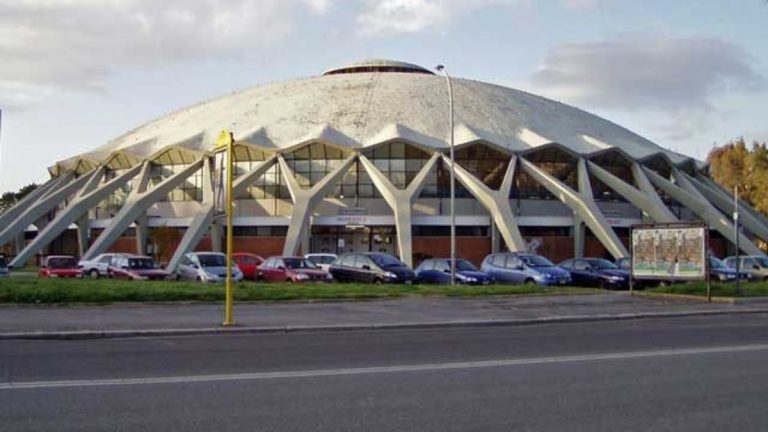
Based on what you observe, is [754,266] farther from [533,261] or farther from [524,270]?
[524,270]

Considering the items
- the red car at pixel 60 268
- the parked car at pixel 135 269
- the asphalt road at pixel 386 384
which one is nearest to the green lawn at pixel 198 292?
the asphalt road at pixel 386 384

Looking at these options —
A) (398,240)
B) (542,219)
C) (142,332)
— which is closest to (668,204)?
(542,219)

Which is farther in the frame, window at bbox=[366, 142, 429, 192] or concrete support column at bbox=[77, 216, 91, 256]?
concrete support column at bbox=[77, 216, 91, 256]

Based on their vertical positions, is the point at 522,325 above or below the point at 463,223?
below

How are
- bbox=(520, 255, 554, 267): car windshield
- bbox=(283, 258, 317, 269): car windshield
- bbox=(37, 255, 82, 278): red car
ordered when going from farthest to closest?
bbox=(37, 255, 82, 278): red car, bbox=(283, 258, 317, 269): car windshield, bbox=(520, 255, 554, 267): car windshield

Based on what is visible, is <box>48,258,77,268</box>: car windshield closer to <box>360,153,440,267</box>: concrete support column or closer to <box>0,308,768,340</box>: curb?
<box>360,153,440,267</box>: concrete support column

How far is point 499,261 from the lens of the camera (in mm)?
34031

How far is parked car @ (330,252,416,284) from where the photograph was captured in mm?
31203

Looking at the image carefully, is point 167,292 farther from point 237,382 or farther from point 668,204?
point 668,204

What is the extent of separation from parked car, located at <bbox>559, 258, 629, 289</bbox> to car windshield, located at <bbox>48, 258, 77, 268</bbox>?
73.4ft

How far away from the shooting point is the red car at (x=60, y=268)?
37.1 metres

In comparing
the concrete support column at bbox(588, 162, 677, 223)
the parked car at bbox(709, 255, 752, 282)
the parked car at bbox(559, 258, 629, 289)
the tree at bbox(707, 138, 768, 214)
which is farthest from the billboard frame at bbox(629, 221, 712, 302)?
the tree at bbox(707, 138, 768, 214)

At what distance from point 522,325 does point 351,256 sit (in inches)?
599

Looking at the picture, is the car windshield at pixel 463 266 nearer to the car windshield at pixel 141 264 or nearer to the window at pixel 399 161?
the car windshield at pixel 141 264
